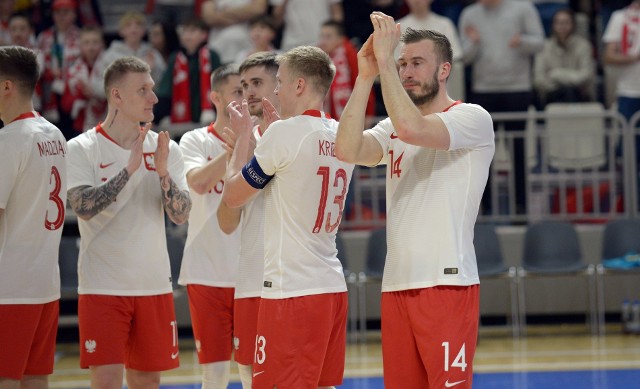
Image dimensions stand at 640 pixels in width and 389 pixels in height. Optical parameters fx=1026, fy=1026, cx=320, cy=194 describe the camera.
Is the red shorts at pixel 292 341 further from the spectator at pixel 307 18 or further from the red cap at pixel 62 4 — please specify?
the red cap at pixel 62 4

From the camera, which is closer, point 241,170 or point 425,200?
point 425,200

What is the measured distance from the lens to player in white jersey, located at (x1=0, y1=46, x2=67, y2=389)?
6277mm

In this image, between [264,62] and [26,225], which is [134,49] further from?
[26,225]

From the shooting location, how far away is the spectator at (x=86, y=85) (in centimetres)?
1416

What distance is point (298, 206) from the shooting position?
5.82m

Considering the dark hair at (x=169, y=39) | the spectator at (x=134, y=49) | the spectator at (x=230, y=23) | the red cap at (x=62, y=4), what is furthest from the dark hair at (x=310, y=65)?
the red cap at (x=62, y=4)

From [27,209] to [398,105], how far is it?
97.9 inches

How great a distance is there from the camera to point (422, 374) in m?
5.61

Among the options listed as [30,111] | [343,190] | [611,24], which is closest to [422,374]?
[343,190]

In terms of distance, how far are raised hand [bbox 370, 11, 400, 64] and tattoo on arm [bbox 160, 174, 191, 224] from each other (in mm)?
2036

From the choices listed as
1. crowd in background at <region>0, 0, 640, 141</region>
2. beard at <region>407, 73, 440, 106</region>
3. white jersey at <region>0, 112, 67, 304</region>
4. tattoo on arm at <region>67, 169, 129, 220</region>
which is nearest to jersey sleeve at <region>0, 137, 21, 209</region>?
white jersey at <region>0, 112, 67, 304</region>

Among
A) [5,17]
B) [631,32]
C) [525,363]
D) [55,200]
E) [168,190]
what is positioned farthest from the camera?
[5,17]

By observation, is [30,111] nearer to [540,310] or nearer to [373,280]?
[373,280]

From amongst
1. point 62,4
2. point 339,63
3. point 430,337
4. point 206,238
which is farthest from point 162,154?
Result: point 62,4
